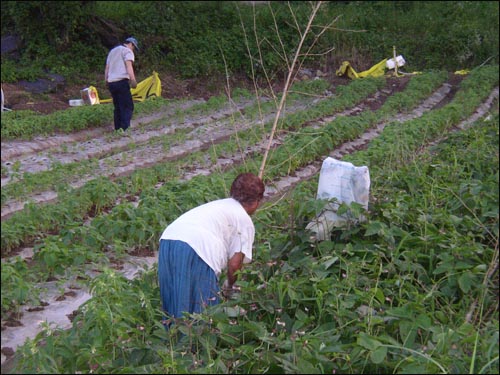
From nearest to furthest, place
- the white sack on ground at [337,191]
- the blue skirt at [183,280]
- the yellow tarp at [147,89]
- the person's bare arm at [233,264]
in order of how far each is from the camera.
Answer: the blue skirt at [183,280]
the person's bare arm at [233,264]
the white sack on ground at [337,191]
the yellow tarp at [147,89]

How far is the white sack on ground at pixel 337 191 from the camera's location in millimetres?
5148

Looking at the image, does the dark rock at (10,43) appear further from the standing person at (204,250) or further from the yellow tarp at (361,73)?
the standing person at (204,250)

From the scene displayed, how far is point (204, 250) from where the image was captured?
4.45 m

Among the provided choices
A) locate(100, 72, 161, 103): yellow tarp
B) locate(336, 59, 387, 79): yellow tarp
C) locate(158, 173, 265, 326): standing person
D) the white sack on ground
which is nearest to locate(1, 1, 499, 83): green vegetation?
locate(336, 59, 387, 79): yellow tarp

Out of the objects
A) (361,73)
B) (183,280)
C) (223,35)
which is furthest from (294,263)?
(223,35)

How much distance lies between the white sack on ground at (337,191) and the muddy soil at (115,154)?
3.62 ft

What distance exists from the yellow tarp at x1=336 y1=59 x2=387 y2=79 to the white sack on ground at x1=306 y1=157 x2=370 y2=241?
12.6 m

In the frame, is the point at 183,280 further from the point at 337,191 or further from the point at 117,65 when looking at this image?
the point at 117,65

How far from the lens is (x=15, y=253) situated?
625cm

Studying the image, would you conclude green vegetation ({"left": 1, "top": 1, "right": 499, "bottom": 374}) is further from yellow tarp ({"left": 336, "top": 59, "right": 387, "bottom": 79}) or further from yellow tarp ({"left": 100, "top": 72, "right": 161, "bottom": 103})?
yellow tarp ({"left": 336, "top": 59, "right": 387, "bottom": 79})

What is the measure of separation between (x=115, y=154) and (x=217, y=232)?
5.51 m

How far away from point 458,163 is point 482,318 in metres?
2.90

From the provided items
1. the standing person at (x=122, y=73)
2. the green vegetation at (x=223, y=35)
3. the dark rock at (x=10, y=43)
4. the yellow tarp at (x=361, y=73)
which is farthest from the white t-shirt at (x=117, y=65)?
the yellow tarp at (x=361, y=73)

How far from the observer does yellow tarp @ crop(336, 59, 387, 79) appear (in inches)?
701
